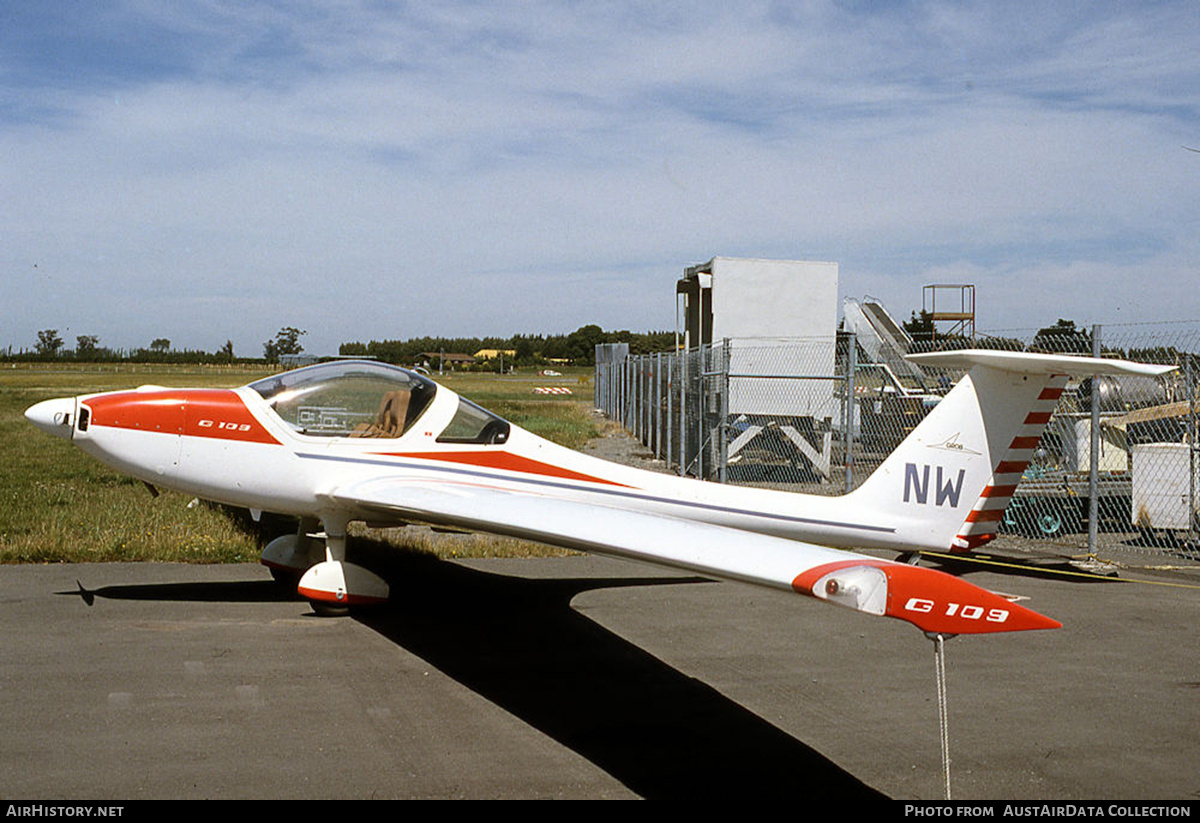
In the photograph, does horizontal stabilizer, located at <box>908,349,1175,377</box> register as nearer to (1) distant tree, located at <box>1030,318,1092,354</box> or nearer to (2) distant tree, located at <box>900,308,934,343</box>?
(1) distant tree, located at <box>1030,318,1092,354</box>

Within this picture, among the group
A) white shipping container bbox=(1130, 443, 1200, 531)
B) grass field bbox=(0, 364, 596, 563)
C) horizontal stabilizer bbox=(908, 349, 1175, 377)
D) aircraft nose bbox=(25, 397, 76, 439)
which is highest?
horizontal stabilizer bbox=(908, 349, 1175, 377)

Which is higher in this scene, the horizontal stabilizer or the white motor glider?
the horizontal stabilizer

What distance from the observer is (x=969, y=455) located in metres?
6.85

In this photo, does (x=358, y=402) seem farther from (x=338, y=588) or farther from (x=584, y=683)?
(x=584, y=683)

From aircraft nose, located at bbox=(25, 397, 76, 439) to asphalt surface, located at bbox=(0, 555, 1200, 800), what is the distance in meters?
1.36

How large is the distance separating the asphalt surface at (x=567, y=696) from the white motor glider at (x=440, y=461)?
77 centimetres

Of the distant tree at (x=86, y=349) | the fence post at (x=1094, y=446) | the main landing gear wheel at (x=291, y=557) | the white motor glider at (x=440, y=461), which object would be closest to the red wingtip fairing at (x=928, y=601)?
the white motor glider at (x=440, y=461)

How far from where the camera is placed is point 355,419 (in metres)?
7.46

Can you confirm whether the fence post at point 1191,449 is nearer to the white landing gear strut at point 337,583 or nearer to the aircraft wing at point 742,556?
the aircraft wing at point 742,556

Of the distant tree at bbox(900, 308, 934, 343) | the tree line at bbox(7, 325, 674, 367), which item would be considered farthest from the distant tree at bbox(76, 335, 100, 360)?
the distant tree at bbox(900, 308, 934, 343)

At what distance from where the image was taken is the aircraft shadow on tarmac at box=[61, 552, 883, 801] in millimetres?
4402

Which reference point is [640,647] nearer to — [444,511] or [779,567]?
[444,511]

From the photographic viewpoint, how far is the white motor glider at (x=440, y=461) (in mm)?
6805

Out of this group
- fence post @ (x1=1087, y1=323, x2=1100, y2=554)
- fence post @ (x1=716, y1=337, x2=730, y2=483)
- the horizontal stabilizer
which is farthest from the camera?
fence post @ (x1=716, y1=337, x2=730, y2=483)
